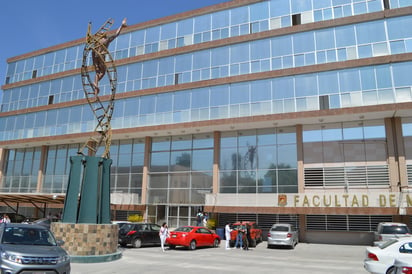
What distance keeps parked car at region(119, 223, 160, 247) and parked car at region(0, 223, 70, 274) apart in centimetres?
1002

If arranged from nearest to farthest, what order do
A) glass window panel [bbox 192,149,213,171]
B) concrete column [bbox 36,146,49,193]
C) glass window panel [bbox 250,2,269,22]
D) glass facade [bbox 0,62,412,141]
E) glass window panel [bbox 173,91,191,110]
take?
glass facade [bbox 0,62,412,141]
glass window panel [bbox 250,2,269,22]
glass window panel [bbox 192,149,213,171]
glass window panel [bbox 173,91,191,110]
concrete column [bbox 36,146,49,193]

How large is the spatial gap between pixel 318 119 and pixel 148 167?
611 inches

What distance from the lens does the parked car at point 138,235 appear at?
66.0 feet

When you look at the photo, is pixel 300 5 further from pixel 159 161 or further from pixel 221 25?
pixel 159 161

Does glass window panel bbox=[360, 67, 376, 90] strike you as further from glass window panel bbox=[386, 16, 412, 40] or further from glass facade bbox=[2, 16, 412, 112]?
glass window panel bbox=[386, 16, 412, 40]

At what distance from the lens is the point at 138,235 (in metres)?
20.5

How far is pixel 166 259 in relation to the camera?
51.1 feet

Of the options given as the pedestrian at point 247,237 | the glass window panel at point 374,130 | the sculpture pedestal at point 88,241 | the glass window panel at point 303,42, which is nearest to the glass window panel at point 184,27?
the glass window panel at point 303,42

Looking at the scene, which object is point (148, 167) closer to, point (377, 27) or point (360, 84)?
point (360, 84)

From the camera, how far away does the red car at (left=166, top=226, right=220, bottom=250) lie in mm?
19766

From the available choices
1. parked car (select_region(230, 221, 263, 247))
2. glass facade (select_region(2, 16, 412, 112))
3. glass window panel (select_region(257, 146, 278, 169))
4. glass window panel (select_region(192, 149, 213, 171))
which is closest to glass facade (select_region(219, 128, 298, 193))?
glass window panel (select_region(257, 146, 278, 169))

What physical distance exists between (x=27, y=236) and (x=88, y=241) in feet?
15.3

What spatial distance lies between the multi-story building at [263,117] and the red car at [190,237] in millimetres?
5983

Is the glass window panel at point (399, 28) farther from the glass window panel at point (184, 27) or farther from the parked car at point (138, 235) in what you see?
the parked car at point (138, 235)
